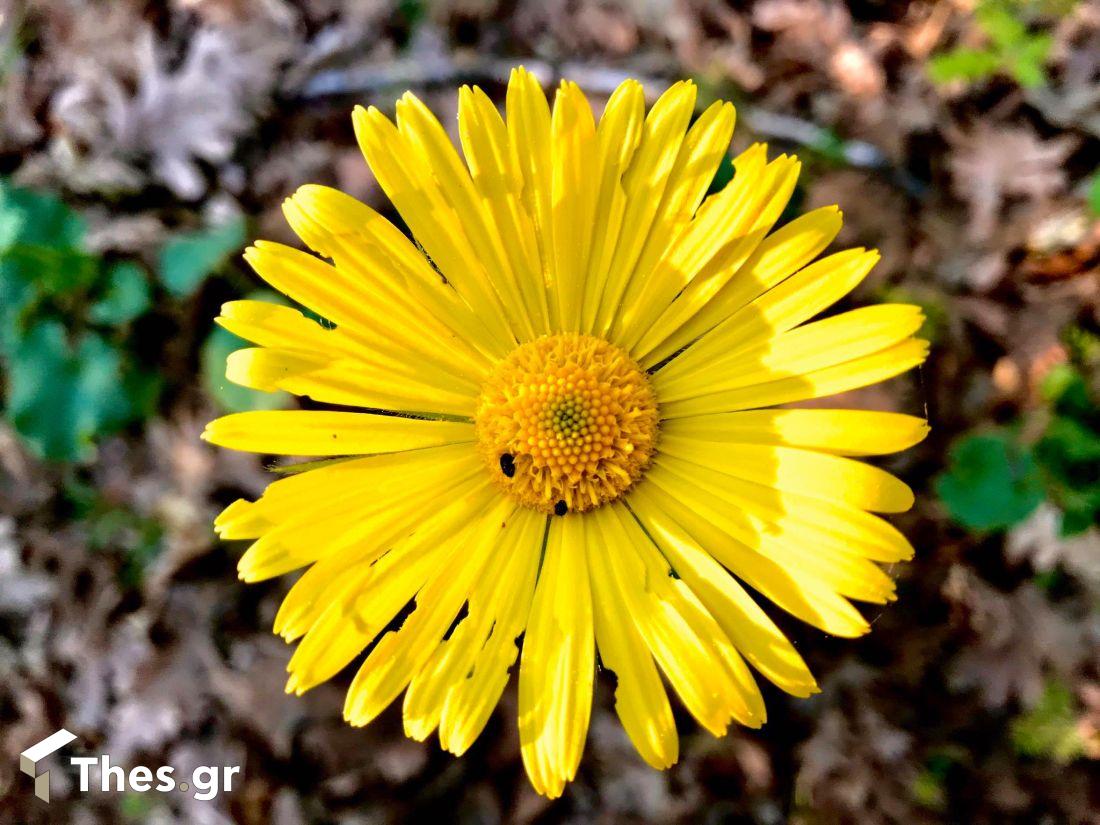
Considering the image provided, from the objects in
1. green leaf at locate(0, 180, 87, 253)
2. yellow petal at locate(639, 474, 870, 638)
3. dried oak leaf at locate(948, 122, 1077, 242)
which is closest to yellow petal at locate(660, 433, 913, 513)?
yellow petal at locate(639, 474, 870, 638)

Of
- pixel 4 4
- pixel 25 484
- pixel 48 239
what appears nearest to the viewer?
pixel 48 239

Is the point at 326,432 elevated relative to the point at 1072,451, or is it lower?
elevated

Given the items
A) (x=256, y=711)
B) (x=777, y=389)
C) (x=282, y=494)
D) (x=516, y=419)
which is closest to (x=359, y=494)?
(x=282, y=494)

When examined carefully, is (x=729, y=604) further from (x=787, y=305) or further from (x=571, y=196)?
(x=571, y=196)

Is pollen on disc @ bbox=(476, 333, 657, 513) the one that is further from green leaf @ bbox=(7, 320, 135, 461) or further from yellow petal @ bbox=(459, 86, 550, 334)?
green leaf @ bbox=(7, 320, 135, 461)

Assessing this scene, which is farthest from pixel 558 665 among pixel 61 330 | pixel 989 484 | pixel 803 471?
pixel 61 330

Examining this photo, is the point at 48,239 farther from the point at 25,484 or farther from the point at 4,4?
the point at 4,4
